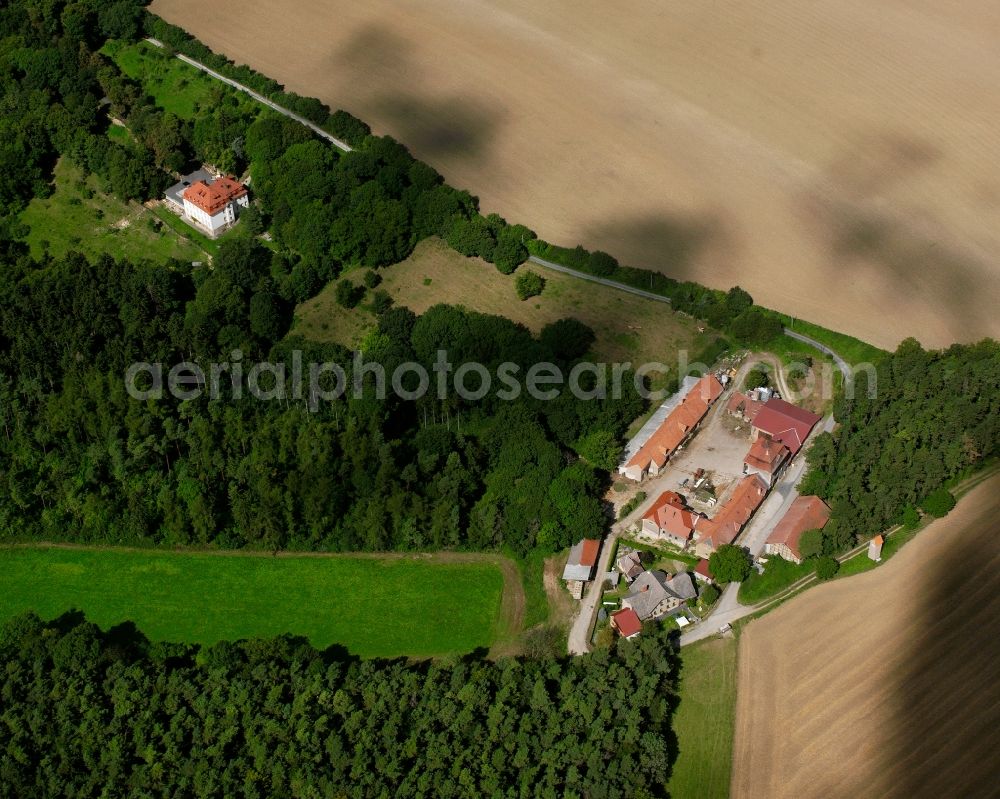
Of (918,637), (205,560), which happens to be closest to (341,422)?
(205,560)

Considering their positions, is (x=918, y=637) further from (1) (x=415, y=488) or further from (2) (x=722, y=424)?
(1) (x=415, y=488)

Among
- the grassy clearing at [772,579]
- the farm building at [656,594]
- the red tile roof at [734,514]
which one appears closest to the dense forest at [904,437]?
the grassy clearing at [772,579]

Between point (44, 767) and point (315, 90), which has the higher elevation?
point (315, 90)

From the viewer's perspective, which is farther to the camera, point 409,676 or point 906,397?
point 906,397

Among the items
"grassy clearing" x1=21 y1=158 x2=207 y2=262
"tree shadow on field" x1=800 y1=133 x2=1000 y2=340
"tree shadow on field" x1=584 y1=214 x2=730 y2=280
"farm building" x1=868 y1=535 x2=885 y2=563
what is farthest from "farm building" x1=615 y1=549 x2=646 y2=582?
"grassy clearing" x1=21 y1=158 x2=207 y2=262

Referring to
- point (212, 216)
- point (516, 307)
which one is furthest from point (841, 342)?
point (212, 216)

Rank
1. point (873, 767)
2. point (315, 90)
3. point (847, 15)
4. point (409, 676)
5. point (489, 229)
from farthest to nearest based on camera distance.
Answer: point (847, 15) → point (315, 90) → point (489, 229) → point (409, 676) → point (873, 767)

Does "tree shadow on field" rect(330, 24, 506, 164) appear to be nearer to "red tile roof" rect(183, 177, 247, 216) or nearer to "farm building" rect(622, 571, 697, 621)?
"red tile roof" rect(183, 177, 247, 216)

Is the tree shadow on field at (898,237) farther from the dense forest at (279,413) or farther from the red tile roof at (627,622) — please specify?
the red tile roof at (627,622)
